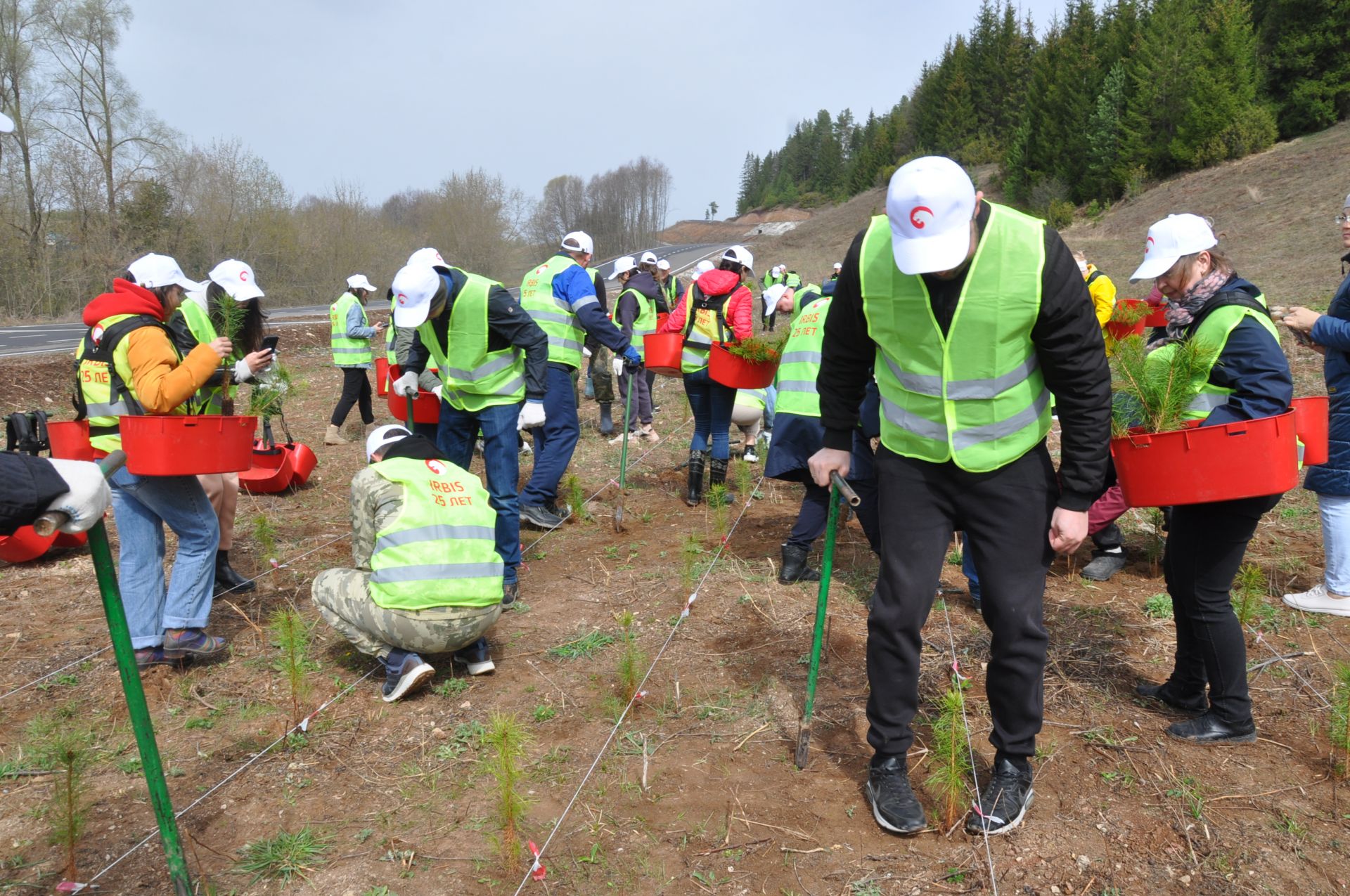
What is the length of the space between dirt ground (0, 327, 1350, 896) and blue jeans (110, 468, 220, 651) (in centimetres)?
25

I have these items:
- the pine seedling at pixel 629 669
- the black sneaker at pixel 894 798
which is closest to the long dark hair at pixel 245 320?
the pine seedling at pixel 629 669

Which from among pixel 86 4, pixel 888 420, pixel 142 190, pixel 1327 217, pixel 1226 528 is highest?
pixel 86 4

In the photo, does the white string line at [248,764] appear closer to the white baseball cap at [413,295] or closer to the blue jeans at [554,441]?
the white baseball cap at [413,295]

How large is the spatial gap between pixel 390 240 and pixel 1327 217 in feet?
104

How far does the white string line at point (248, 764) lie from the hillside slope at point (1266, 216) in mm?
11763

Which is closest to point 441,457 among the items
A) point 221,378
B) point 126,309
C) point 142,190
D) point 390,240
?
point 221,378

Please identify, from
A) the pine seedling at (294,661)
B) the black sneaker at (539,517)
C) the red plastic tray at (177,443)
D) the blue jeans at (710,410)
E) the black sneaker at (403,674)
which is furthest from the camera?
the blue jeans at (710,410)

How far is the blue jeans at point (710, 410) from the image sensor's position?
21.4 feet

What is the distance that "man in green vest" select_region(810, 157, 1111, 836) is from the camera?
91.7 inches

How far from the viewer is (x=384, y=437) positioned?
390 cm

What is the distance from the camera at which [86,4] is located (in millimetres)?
27438

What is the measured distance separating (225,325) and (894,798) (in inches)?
140

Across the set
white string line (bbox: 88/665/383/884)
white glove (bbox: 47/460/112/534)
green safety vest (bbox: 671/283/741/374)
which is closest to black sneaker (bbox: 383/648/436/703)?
white string line (bbox: 88/665/383/884)

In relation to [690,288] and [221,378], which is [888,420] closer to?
[221,378]
